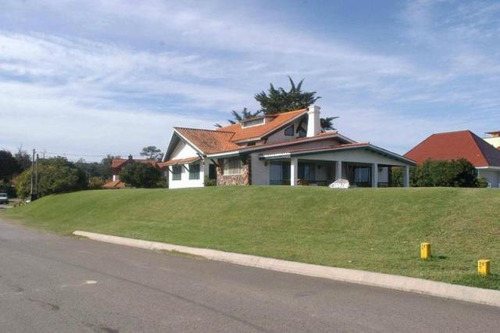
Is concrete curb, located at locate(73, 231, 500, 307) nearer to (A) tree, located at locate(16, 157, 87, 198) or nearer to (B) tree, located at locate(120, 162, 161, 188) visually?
(A) tree, located at locate(16, 157, 87, 198)

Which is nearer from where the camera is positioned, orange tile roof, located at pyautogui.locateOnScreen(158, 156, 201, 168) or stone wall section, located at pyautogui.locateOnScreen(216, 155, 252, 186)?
stone wall section, located at pyautogui.locateOnScreen(216, 155, 252, 186)

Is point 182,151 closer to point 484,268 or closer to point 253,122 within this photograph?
point 253,122

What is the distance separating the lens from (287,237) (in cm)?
1565

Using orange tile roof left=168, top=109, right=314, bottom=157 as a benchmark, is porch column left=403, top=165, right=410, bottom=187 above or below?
below

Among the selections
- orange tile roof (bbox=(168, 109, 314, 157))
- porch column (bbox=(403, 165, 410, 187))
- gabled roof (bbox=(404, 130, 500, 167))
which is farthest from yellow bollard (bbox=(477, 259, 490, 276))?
gabled roof (bbox=(404, 130, 500, 167))

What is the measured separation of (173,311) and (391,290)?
12.8 ft

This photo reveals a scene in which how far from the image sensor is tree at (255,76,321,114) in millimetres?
69312

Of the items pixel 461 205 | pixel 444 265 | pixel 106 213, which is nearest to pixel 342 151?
pixel 106 213

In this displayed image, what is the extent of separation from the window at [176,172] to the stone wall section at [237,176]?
23.8 feet

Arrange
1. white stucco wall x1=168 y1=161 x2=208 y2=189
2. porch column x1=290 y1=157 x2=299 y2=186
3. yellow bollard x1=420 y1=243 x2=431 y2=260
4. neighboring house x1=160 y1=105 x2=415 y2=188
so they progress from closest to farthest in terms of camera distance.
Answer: yellow bollard x1=420 y1=243 x2=431 y2=260 → porch column x1=290 y1=157 x2=299 y2=186 → neighboring house x1=160 y1=105 x2=415 y2=188 → white stucco wall x1=168 y1=161 x2=208 y2=189

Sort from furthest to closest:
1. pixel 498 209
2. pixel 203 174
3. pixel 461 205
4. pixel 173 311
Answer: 1. pixel 203 174
2. pixel 461 205
3. pixel 498 209
4. pixel 173 311

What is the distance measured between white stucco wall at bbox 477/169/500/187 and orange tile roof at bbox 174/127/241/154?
21.1m

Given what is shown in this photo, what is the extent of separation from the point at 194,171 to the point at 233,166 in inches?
268

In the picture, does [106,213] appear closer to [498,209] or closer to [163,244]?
[163,244]
